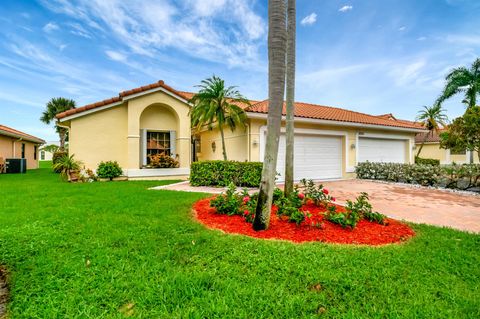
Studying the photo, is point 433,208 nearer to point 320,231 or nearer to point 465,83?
point 320,231

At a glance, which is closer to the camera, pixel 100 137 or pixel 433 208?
pixel 433 208

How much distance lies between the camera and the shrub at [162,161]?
12789mm

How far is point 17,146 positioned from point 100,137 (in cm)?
1548

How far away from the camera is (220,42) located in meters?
13.0

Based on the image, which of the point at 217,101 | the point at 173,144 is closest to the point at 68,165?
the point at 173,144

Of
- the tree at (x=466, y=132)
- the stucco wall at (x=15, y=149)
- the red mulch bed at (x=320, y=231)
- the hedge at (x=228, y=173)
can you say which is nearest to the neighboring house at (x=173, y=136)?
the hedge at (x=228, y=173)

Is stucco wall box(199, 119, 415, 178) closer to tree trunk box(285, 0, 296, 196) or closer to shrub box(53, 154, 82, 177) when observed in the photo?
tree trunk box(285, 0, 296, 196)

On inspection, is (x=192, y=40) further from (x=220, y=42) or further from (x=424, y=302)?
(x=424, y=302)

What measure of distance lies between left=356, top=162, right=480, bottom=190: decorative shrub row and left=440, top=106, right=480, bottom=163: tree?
97 centimetres

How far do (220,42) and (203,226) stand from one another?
38.4 ft

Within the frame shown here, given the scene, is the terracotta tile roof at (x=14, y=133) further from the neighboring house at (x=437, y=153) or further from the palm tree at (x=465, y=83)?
the neighboring house at (x=437, y=153)

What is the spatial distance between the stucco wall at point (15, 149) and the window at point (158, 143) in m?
15.1

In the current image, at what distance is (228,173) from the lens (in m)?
10.3

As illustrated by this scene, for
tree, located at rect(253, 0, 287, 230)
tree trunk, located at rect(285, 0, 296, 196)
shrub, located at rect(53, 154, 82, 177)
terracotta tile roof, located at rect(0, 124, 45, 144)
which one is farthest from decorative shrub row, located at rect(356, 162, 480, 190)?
terracotta tile roof, located at rect(0, 124, 45, 144)
